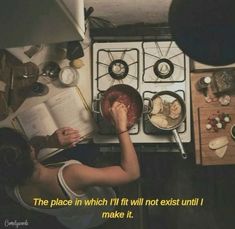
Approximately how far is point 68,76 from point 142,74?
0.30 m

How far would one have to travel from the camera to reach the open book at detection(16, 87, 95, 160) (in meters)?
1.50

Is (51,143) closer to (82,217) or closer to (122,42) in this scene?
(82,217)

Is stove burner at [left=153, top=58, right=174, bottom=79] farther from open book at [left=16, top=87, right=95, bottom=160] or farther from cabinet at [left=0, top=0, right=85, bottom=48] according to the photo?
cabinet at [left=0, top=0, right=85, bottom=48]

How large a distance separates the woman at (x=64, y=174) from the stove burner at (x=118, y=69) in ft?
0.39

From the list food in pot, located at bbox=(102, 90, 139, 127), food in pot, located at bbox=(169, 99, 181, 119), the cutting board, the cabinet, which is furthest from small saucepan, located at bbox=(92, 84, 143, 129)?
the cabinet

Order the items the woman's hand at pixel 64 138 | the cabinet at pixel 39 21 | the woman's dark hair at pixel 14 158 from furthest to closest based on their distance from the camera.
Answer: the woman's hand at pixel 64 138 → the woman's dark hair at pixel 14 158 → the cabinet at pixel 39 21

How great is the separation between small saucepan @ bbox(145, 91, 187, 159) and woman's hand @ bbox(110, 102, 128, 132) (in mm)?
100

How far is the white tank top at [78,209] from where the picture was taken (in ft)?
4.90

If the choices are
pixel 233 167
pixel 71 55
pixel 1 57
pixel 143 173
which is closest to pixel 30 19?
pixel 71 55

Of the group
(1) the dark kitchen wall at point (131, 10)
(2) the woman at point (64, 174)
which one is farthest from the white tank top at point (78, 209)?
(1) the dark kitchen wall at point (131, 10)

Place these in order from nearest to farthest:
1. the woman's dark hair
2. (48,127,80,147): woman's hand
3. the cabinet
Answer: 1. the cabinet
2. the woman's dark hair
3. (48,127,80,147): woman's hand

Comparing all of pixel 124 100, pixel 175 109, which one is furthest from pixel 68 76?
pixel 175 109

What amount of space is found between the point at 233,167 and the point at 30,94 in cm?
92

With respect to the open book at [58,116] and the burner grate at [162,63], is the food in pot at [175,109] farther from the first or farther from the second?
the open book at [58,116]
